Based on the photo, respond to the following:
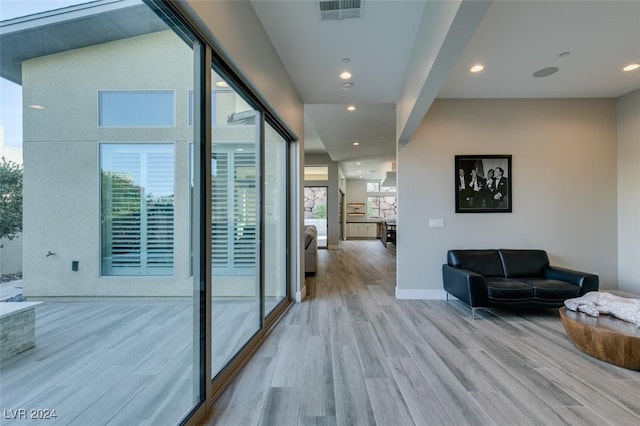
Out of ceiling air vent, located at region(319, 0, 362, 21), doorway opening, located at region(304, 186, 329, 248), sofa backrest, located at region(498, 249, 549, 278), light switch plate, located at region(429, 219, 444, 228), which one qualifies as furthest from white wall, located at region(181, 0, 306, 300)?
doorway opening, located at region(304, 186, 329, 248)

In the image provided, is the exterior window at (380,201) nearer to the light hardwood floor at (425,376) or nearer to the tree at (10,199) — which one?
the light hardwood floor at (425,376)

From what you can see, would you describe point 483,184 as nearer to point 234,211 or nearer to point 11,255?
point 234,211

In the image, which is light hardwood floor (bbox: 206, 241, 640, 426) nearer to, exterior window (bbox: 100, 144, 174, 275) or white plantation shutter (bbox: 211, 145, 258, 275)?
white plantation shutter (bbox: 211, 145, 258, 275)

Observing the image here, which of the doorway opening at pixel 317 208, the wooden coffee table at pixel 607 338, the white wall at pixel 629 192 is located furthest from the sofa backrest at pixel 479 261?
the doorway opening at pixel 317 208

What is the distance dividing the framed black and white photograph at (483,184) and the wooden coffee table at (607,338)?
199 centimetres

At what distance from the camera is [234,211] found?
2.61 m

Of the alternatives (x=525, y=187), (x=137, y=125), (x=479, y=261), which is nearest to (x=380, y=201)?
(x=525, y=187)

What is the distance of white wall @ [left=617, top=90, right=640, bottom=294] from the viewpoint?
4078 mm

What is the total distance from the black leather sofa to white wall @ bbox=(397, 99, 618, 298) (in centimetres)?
27

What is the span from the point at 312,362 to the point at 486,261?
120 inches

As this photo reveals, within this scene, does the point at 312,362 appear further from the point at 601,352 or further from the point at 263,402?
the point at 601,352

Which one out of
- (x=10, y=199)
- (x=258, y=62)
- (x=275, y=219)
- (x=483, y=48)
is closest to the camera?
(x=10, y=199)

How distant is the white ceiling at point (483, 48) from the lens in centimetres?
249

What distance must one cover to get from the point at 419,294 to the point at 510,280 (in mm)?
1219
